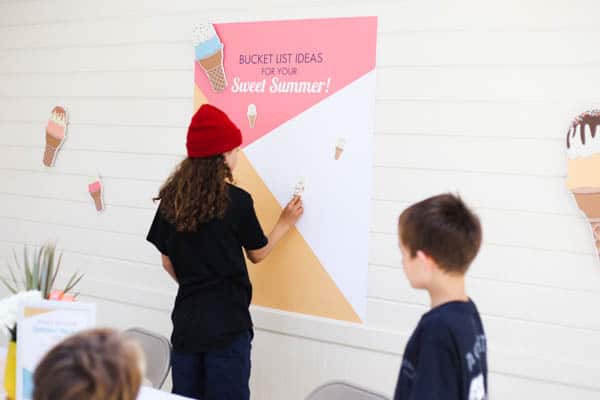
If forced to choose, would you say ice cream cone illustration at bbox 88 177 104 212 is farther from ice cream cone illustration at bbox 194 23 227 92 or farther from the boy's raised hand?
the boy's raised hand

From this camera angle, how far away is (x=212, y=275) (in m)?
2.17

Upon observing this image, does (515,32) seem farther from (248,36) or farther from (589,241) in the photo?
(248,36)

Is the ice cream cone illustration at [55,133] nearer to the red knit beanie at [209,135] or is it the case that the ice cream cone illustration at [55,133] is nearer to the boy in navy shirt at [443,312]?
the red knit beanie at [209,135]

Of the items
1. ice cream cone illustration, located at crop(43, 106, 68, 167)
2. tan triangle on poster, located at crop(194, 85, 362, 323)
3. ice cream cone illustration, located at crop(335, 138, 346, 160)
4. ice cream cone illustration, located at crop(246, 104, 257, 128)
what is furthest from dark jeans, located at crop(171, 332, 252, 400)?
ice cream cone illustration, located at crop(43, 106, 68, 167)

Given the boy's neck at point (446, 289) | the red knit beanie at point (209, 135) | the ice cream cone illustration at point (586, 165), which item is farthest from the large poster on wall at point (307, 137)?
the boy's neck at point (446, 289)

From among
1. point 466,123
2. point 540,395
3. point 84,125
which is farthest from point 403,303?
point 84,125

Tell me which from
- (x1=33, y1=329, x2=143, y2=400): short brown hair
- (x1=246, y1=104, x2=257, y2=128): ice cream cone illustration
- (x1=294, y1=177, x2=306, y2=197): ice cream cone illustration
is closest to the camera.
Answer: (x1=33, y1=329, x2=143, y2=400): short brown hair

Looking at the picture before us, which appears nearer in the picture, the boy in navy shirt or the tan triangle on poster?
the boy in navy shirt

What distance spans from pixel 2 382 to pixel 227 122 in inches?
42.9

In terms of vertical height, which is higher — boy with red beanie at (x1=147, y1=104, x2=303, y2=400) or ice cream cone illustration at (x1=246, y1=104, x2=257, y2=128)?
ice cream cone illustration at (x1=246, y1=104, x2=257, y2=128)

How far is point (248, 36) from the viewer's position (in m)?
2.65

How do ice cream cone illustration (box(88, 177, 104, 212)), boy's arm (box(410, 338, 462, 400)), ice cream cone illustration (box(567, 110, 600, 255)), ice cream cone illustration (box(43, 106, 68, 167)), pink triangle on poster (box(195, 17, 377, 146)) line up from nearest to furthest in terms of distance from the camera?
boy's arm (box(410, 338, 462, 400))
ice cream cone illustration (box(567, 110, 600, 255))
pink triangle on poster (box(195, 17, 377, 146))
ice cream cone illustration (box(88, 177, 104, 212))
ice cream cone illustration (box(43, 106, 68, 167))

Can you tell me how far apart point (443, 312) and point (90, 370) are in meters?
0.75

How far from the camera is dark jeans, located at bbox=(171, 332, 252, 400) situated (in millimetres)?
2180
